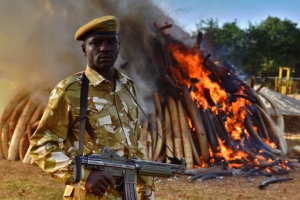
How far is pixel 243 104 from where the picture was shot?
8500 millimetres

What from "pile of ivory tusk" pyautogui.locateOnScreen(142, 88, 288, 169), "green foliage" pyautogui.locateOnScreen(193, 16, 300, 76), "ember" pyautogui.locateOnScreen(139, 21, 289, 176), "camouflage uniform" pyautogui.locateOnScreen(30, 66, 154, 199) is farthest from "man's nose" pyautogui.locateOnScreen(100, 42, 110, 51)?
"green foliage" pyautogui.locateOnScreen(193, 16, 300, 76)

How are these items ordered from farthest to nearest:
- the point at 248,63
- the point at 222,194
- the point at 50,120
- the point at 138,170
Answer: the point at 248,63, the point at 222,194, the point at 138,170, the point at 50,120

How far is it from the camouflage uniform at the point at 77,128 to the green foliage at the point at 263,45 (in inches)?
1140

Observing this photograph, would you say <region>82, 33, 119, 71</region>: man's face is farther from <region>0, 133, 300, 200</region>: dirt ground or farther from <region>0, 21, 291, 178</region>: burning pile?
<region>0, 21, 291, 178</region>: burning pile

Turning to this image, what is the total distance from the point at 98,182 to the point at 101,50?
2.44ft

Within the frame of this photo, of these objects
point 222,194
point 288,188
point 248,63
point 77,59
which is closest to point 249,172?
point 288,188

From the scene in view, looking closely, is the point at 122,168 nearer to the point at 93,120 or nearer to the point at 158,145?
the point at 93,120

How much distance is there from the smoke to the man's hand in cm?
503

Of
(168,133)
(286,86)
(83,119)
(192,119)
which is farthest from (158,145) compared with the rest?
(286,86)

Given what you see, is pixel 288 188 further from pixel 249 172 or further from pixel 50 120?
pixel 50 120

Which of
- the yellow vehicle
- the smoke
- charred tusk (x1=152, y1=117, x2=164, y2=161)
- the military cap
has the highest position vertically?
the yellow vehicle

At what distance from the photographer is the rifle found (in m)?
1.87

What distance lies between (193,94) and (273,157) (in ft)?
6.89

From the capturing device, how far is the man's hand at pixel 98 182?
1876mm
